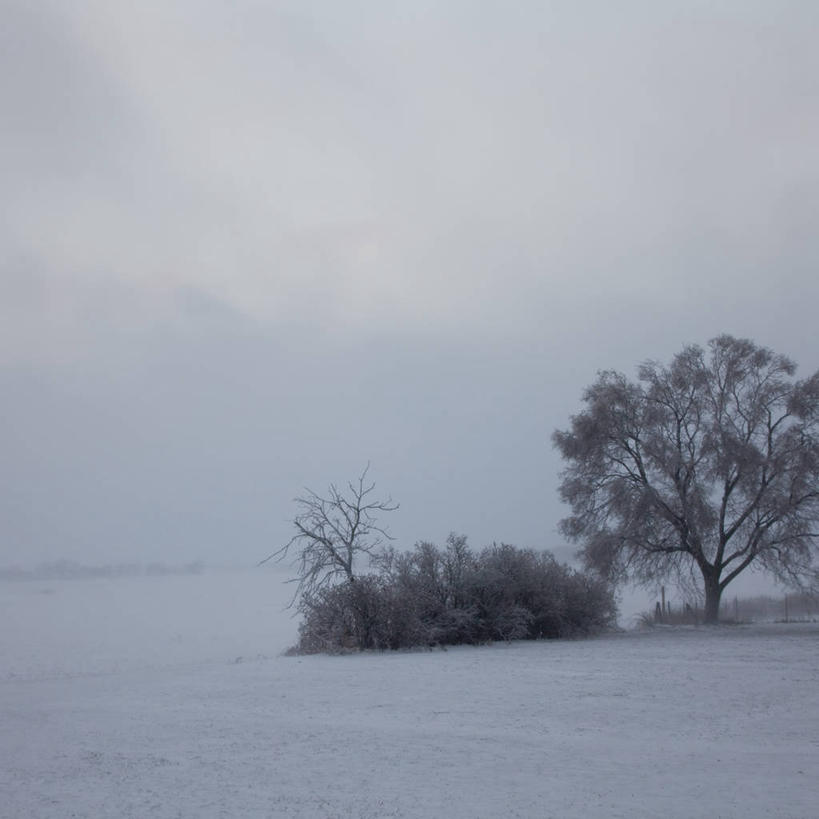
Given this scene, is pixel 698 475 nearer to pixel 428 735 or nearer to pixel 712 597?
pixel 712 597

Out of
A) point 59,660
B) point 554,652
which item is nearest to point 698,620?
point 554,652

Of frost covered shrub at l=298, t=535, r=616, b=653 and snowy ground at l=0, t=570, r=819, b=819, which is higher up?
frost covered shrub at l=298, t=535, r=616, b=653

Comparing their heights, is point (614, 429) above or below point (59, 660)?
above

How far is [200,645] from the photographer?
1478 inches

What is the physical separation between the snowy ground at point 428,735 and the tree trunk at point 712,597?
26.9 ft

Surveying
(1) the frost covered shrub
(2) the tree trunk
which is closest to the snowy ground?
(1) the frost covered shrub

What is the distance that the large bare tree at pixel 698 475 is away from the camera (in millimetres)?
34625

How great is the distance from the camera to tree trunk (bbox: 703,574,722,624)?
3669 centimetres

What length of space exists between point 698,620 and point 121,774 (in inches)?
1181

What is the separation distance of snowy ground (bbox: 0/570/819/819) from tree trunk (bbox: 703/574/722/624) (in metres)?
8.21

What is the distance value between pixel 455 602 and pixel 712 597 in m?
10.7

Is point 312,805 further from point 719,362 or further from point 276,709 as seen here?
point 719,362

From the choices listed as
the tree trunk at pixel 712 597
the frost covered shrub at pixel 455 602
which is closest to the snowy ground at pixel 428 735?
the frost covered shrub at pixel 455 602

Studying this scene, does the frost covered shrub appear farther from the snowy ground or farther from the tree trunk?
the tree trunk
